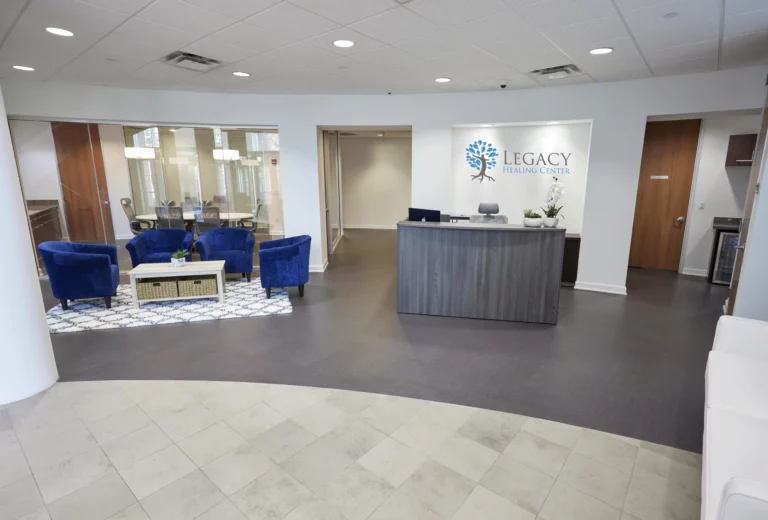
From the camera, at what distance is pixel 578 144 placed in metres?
6.05

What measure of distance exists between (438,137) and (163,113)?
4.55 m

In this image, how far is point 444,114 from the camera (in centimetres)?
658

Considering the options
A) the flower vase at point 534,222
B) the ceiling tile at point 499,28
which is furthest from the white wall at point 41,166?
the flower vase at point 534,222

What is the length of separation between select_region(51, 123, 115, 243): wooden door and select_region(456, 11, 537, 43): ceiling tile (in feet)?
24.9

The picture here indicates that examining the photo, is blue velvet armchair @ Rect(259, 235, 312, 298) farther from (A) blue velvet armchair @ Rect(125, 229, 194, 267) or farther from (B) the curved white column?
(B) the curved white column

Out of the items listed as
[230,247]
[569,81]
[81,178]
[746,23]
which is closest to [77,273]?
[230,247]

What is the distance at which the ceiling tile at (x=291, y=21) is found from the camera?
3.20 m

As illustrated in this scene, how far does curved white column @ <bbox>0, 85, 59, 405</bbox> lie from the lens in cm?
299

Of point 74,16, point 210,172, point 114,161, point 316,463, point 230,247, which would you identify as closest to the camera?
point 316,463

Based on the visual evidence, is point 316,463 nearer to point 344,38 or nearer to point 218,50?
point 344,38

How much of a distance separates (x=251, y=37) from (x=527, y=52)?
2865 mm

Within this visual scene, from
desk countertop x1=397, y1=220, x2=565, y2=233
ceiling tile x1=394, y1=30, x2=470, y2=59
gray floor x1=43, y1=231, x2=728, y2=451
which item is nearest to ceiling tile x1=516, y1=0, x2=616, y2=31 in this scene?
ceiling tile x1=394, y1=30, x2=470, y2=59

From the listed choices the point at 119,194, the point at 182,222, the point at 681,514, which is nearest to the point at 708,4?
the point at 681,514

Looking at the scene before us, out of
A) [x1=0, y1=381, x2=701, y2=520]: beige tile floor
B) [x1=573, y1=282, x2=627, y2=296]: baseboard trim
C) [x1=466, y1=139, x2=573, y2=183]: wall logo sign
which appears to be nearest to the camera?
[x1=0, y1=381, x2=701, y2=520]: beige tile floor
